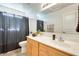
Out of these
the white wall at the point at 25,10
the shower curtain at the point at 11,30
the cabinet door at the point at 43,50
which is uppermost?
the white wall at the point at 25,10

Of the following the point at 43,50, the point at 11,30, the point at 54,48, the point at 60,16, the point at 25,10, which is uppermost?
the point at 25,10

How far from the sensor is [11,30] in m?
1.39

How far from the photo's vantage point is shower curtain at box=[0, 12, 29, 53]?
133cm

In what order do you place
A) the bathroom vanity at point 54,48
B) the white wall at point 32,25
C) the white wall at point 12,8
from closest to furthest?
the bathroom vanity at point 54,48 < the white wall at point 12,8 < the white wall at point 32,25

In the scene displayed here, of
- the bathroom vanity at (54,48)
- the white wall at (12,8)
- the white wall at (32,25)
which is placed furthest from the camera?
the white wall at (32,25)

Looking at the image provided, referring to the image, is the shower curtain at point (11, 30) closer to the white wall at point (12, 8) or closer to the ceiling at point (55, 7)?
the white wall at point (12, 8)

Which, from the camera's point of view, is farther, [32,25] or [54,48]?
[32,25]

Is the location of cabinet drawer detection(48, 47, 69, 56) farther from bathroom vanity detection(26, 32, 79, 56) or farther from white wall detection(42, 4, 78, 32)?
white wall detection(42, 4, 78, 32)

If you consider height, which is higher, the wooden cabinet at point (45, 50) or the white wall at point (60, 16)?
the white wall at point (60, 16)

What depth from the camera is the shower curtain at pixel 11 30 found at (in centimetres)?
133

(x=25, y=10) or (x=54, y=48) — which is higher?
(x=25, y=10)

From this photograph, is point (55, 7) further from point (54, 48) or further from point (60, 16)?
point (54, 48)

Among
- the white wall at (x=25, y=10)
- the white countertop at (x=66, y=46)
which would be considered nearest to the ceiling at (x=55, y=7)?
the white wall at (x=25, y=10)

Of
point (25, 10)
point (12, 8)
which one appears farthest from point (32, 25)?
point (12, 8)
